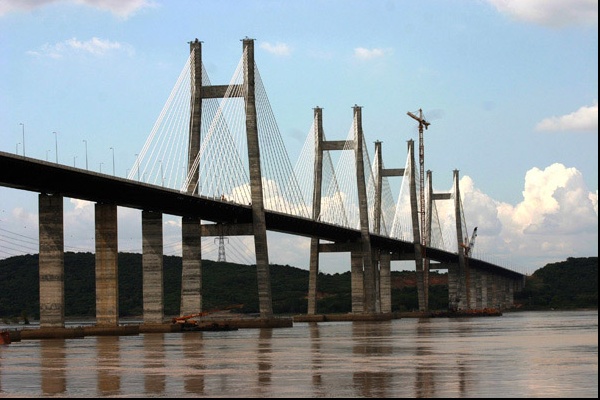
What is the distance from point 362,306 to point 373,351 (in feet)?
304

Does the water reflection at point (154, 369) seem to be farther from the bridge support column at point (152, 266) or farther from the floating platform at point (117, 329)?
the bridge support column at point (152, 266)

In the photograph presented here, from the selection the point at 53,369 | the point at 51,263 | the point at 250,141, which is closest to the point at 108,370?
the point at 53,369

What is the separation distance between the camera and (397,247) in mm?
168750

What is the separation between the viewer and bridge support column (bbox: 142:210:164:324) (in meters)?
93.9

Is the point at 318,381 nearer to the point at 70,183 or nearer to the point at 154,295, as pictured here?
the point at 70,183

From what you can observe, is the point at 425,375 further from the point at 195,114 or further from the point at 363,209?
the point at 363,209

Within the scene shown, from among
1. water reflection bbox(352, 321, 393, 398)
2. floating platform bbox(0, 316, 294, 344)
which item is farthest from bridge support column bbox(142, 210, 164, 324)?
water reflection bbox(352, 321, 393, 398)

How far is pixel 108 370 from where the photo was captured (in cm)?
4250

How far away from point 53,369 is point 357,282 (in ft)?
341

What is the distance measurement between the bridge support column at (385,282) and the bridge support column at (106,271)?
81.6 metres

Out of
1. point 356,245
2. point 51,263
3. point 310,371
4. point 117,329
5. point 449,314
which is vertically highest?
point 356,245

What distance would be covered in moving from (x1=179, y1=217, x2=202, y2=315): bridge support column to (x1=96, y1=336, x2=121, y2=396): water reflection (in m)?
36.1

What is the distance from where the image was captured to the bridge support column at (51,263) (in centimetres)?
8025

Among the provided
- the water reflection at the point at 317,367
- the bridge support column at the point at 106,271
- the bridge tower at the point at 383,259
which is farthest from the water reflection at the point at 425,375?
the bridge tower at the point at 383,259
